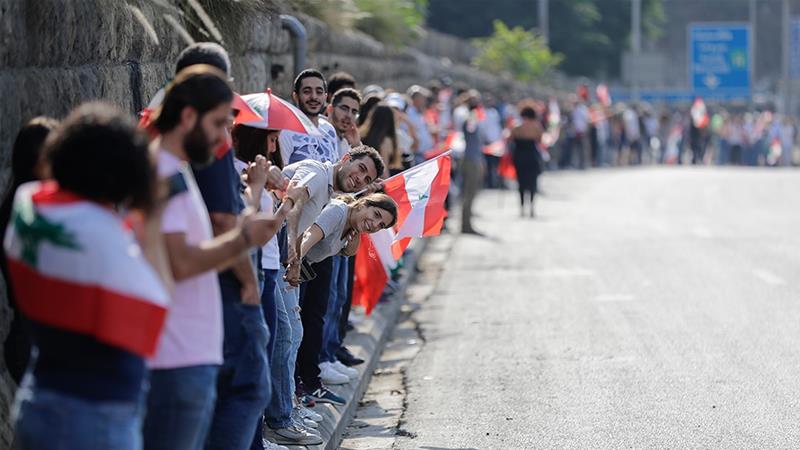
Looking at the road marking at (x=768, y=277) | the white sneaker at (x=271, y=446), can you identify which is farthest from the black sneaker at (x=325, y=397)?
the road marking at (x=768, y=277)

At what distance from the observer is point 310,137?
31.6 ft

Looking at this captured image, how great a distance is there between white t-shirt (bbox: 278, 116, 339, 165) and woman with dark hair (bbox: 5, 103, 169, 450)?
4.99 meters

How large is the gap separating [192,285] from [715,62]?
2250 inches

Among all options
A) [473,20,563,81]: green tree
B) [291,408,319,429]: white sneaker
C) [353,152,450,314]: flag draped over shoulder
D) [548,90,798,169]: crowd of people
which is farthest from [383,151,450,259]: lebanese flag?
[473,20,563,81]: green tree

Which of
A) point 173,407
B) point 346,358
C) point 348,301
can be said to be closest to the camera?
point 173,407

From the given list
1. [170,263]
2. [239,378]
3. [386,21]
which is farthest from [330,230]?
[386,21]

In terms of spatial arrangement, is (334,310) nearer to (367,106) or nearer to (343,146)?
(343,146)

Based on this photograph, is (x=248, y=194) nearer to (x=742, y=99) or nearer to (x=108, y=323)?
(x=108, y=323)

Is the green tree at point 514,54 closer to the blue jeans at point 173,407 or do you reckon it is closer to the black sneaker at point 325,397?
the black sneaker at point 325,397

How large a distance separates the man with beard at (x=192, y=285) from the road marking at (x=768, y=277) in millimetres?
11073

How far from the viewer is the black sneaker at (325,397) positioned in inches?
357

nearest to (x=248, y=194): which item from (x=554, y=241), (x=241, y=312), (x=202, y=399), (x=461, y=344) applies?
(x=241, y=312)

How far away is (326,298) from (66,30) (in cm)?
261

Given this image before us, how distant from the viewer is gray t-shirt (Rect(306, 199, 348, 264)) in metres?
8.57
